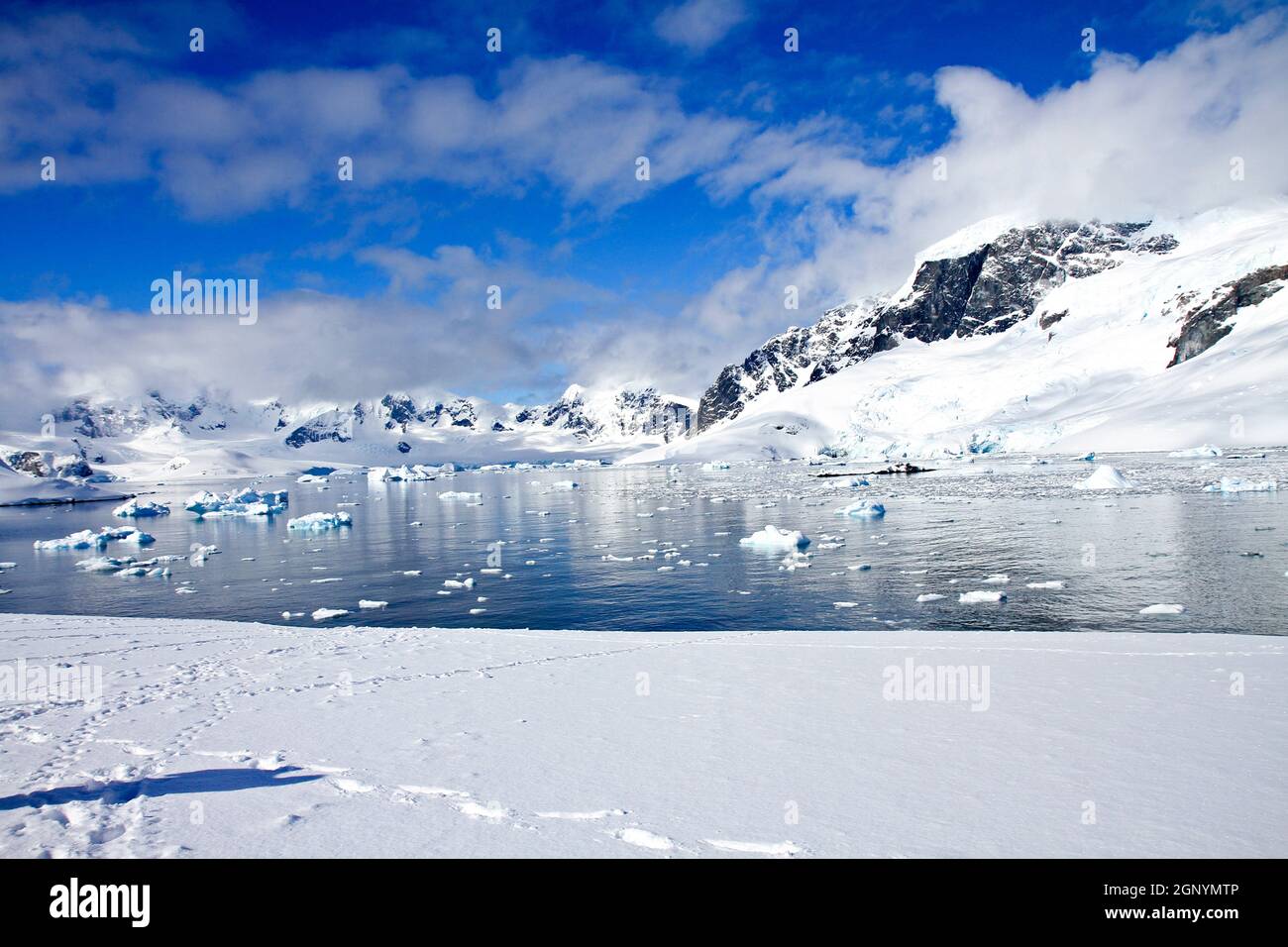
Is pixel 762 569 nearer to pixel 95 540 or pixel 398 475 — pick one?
pixel 95 540

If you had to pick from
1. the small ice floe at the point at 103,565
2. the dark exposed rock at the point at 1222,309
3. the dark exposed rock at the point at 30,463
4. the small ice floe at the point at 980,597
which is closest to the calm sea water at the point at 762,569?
the small ice floe at the point at 980,597

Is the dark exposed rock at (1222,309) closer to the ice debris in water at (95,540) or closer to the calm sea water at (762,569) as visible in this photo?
the calm sea water at (762,569)

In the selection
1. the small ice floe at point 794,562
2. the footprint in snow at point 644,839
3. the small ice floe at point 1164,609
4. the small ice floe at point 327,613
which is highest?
the small ice floe at point 794,562

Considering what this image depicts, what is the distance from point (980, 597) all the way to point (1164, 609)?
12.0ft

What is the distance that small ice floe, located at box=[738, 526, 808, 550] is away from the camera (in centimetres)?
2819

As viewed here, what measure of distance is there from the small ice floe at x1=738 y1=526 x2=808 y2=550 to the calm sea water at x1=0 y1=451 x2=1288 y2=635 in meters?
0.74

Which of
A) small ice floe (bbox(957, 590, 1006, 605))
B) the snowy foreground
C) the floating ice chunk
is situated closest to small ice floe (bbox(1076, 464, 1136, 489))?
small ice floe (bbox(957, 590, 1006, 605))

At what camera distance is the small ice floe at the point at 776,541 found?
28186 mm

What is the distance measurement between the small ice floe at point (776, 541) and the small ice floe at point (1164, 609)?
13180mm

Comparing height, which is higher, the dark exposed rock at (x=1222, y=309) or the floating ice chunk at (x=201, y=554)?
the dark exposed rock at (x=1222, y=309)

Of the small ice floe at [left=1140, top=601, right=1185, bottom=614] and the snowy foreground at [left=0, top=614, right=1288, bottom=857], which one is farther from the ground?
the snowy foreground at [left=0, top=614, right=1288, bottom=857]

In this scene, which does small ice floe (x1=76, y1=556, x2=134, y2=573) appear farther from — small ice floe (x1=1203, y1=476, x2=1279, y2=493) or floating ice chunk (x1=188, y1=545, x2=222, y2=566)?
small ice floe (x1=1203, y1=476, x2=1279, y2=493)

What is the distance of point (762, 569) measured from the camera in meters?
23.8
